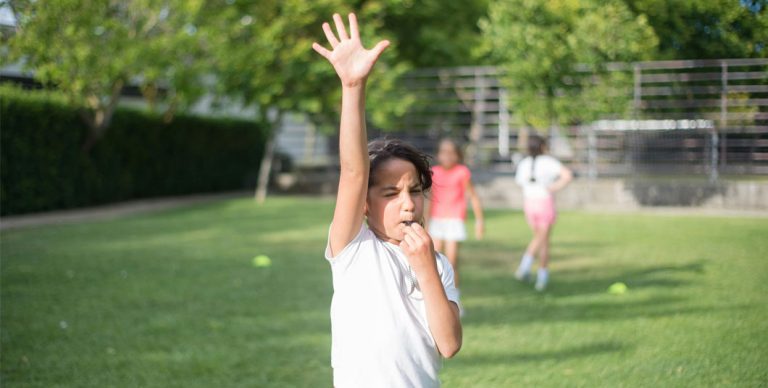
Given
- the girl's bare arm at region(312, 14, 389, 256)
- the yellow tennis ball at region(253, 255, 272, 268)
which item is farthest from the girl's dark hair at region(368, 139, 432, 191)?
the yellow tennis ball at region(253, 255, 272, 268)

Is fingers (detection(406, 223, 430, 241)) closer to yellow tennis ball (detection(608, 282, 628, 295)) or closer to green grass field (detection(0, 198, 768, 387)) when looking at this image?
green grass field (detection(0, 198, 768, 387))

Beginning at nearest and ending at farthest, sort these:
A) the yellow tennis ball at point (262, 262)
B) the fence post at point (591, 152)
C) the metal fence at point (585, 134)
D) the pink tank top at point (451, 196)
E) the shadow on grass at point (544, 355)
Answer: the shadow on grass at point (544, 355)
the pink tank top at point (451, 196)
the yellow tennis ball at point (262, 262)
the metal fence at point (585, 134)
the fence post at point (591, 152)

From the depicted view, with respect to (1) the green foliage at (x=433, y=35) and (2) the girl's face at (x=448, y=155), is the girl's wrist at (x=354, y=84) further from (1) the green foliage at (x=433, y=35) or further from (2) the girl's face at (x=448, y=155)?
(1) the green foliage at (x=433, y=35)

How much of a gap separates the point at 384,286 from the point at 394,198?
275mm

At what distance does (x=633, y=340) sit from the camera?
5.95m

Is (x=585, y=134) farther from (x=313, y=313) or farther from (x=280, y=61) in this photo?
(x=313, y=313)

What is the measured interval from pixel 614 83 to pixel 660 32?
12.9 metres

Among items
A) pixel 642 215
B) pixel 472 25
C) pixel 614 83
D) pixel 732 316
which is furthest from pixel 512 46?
pixel 732 316

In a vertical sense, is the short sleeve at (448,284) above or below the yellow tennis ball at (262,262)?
above

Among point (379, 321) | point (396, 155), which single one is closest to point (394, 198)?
point (396, 155)

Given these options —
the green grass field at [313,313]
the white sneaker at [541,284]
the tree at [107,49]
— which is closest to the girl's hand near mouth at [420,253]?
the green grass field at [313,313]

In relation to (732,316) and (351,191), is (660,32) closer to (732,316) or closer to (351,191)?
(732,316)

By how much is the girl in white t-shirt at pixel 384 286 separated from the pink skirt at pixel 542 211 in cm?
670

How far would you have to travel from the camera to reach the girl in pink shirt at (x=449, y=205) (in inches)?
320
